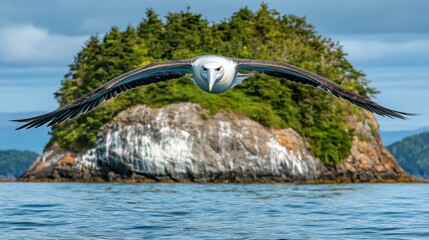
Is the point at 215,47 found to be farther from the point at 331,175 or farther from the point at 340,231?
A: the point at 340,231

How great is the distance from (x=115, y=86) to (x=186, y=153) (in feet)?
111

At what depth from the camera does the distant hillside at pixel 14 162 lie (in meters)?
131

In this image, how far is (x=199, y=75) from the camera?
1579cm

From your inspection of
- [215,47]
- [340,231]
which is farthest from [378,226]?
[215,47]

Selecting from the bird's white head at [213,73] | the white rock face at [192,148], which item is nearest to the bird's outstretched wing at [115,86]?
the bird's white head at [213,73]

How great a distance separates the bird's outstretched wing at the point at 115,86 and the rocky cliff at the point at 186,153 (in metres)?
32.4

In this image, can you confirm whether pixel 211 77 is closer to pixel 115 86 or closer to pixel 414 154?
pixel 115 86

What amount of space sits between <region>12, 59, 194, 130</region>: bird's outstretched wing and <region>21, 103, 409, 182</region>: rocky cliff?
32442mm

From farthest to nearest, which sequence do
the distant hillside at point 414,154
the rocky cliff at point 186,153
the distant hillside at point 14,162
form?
the distant hillside at point 414,154
the distant hillside at point 14,162
the rocky cliff at point 186,153

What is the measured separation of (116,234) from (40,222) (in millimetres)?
2962

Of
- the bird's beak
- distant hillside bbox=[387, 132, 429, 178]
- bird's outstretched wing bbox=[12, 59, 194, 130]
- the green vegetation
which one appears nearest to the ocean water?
bird's outstretched wing bbox=[12, 59, 194, 130]

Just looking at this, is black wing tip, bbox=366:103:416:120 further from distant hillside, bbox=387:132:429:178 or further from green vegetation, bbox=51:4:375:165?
distant hillside, bbox=387:132:429:178

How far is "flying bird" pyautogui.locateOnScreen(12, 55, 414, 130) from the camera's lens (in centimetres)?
1507

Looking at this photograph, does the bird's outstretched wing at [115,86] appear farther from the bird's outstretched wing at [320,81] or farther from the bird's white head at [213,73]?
the bird's outstretched wing at [320,81]
